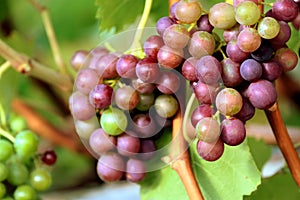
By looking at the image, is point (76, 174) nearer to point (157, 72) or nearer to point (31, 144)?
point (31, 144)

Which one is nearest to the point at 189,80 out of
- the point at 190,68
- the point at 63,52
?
the point at 190,68

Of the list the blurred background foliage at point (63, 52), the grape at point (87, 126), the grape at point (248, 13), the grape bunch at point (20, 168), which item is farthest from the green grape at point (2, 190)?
the blurred background foliage at point (63, 52)

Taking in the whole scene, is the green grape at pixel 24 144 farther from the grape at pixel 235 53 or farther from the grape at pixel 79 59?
the grape at pixel 235 53

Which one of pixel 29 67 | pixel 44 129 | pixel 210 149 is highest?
pixel 44 129

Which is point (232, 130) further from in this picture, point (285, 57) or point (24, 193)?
point (24, 193)

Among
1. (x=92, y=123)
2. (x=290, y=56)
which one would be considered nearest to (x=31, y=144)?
(x=92, y=123)

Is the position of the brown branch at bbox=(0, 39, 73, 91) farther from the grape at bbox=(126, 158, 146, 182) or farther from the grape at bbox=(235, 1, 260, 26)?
the grape at bbox=(235, 1, 260, 26)

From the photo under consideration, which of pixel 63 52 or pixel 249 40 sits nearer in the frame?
pixel 249 40
